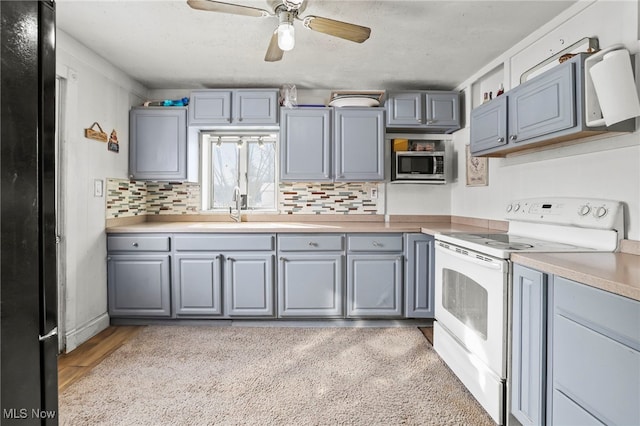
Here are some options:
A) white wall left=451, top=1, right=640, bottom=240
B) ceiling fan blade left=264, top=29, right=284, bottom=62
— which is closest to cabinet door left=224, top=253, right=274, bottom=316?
ceiling fan blade left=264, top=29, right=284, bottom=62

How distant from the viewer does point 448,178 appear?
3.42 m

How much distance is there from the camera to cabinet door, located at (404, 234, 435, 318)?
9.37ft

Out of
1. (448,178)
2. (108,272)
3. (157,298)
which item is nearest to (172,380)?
(157,298)

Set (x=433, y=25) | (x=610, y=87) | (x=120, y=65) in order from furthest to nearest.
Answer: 1. (x=120, y=65)
2. (x=433, y=25)
3. (x=610, y=87)

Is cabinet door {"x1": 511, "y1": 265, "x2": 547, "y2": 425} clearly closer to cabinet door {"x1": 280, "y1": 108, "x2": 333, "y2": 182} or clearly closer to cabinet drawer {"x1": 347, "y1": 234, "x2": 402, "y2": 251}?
cabinet drawer {"x1": 347, "y1": 234, "x2": 402, "y2": 251}

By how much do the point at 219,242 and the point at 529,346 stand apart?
232 centimetres

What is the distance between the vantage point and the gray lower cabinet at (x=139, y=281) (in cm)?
287

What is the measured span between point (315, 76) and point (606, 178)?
236 centimetres

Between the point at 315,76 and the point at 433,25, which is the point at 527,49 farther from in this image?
the point at 315,76

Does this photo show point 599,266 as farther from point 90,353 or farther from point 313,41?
point 90,353

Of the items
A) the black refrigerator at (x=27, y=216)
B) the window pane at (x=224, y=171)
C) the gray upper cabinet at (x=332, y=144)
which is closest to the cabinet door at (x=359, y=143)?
the gray upper cabinet at (x=332, y=144)

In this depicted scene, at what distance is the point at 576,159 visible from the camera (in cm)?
192

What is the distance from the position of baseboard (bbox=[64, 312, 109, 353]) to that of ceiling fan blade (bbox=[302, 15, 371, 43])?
2762 millimetres

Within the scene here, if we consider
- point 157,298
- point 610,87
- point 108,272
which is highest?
point 610,87
